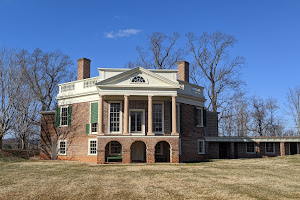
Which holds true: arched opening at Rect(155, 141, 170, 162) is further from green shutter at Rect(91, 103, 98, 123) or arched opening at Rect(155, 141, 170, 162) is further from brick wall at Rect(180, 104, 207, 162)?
green shutter at Rect(91, 103, 98, 123)

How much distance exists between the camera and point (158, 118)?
2466 centimetres

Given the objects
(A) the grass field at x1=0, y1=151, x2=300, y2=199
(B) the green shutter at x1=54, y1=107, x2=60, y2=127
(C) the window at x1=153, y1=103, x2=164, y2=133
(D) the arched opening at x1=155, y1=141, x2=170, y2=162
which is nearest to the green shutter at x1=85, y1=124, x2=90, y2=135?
(B) the green shutter at x1=54, y1=107, x2=60, y2=127

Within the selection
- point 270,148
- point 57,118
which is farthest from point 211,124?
point 57,118

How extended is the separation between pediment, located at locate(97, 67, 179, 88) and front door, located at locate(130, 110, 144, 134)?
284 centimetres

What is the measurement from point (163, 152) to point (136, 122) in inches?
143

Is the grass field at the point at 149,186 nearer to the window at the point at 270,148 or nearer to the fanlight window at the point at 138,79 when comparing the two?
the fanlight window at the point at 138,79

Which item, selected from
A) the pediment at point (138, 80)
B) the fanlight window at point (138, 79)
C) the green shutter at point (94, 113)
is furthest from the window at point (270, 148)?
the green shutter at point (94, 113)

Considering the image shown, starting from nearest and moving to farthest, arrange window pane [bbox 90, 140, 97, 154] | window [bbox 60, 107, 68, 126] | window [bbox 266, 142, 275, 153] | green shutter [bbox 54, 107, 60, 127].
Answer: window pane [bbox 90, 140, 97, 154] < window [bbox 60, 107, 68, 126] < green shutter [bbox 54, 107, 60, 127] < window [bbox 266, 142, 275, 153]

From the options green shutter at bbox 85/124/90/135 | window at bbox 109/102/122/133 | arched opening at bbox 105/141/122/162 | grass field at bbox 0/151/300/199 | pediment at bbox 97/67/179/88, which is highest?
pediment at bbox 97/67/179/88

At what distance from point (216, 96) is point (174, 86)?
65.2ft

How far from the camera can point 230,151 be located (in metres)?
31.1

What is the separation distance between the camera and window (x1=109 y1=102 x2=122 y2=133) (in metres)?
24.1

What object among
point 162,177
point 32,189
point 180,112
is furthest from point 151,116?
point 32,189

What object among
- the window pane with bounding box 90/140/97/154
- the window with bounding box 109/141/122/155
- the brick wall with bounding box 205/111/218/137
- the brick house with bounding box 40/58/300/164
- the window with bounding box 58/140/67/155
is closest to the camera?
the brick house with bounding box 40/58/300/164
